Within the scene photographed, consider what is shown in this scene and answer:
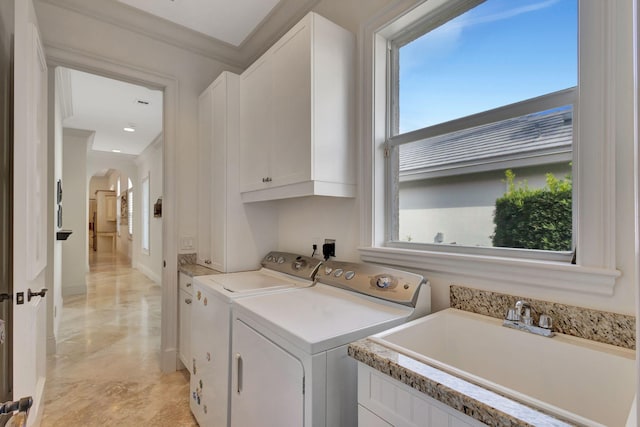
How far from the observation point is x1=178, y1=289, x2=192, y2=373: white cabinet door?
2367mm

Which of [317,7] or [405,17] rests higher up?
[317,7]

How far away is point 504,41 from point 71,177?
581 centimetres

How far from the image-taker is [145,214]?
6.88m

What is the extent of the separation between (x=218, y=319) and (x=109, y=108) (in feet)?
12.6

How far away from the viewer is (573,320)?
3.33 feet

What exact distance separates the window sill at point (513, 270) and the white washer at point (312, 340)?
13cm

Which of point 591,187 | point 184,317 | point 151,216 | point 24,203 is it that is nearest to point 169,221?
point 184,317

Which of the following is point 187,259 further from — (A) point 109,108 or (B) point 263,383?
(A) point 109,108

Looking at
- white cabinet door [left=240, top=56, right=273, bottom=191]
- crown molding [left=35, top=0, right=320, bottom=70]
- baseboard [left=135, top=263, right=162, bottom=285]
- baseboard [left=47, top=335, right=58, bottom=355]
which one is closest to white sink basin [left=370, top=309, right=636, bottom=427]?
white cabinet door [left=240, top=56, right=273, bottom=191]

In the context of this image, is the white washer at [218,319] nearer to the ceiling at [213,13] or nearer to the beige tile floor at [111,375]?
the beige tile floor at [111,375]

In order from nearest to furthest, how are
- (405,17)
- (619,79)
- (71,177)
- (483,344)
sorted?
1. (619,79)
2. (483,344)
3. (405,17)
4. (71,177)

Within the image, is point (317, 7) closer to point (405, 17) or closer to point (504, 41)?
point (405, 17)

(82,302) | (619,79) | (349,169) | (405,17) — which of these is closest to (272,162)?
(349,169)

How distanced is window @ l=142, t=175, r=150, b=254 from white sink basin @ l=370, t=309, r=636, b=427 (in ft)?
22.1
